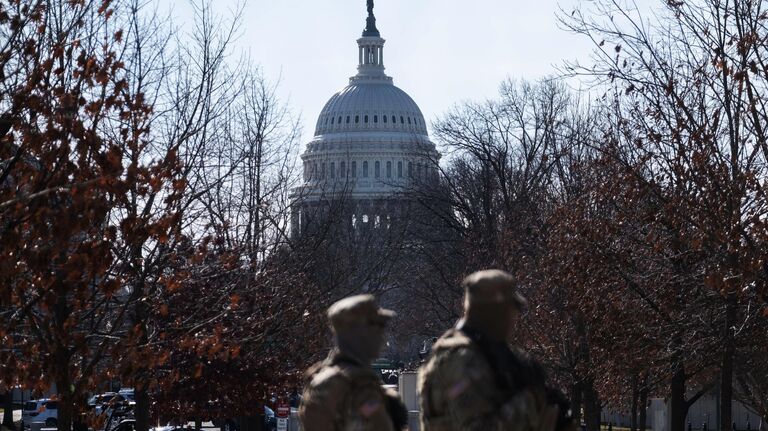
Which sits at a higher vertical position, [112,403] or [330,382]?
[112,403]

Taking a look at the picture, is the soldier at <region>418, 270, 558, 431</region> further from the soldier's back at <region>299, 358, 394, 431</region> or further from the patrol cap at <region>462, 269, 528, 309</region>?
the soldier's back at <region>299, 358, 394, 431</region>

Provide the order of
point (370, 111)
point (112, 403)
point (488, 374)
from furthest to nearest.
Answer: point (370, 111)
point (112, 403)
point (488, 374)

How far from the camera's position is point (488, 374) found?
765cm

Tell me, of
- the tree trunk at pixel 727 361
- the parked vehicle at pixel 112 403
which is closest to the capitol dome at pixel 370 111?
the parked vehicle at pixel 112 403

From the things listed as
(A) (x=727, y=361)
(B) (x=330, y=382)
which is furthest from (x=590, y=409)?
(B) (x=330, y=382)

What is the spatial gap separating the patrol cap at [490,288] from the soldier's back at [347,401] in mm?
623

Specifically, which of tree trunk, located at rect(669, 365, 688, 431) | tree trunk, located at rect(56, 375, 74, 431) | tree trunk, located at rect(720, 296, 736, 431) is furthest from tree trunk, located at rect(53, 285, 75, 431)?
→ tree trunk, located at rect(669, 365, 688, 431)

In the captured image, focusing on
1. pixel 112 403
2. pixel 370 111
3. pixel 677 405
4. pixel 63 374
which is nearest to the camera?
pixel 63 374

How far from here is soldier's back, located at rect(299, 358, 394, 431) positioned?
7.84 m

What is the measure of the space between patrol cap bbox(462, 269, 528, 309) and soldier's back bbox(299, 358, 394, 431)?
0.62 metres

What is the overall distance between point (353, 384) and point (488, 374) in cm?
65

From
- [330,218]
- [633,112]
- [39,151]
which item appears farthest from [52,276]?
[330,218]

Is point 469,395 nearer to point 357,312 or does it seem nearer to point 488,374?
point 488,374

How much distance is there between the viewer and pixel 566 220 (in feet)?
78.5
